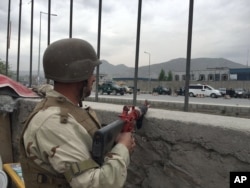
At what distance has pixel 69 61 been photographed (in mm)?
1540

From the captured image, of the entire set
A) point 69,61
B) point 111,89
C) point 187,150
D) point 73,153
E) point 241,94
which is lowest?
point 241,94

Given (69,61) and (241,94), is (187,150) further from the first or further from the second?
(241,94)

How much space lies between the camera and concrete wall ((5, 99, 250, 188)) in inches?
70.6

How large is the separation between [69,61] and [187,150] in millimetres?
953

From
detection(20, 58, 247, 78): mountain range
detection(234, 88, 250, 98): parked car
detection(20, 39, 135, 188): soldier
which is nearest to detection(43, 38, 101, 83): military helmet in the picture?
detection(20, 39, 135, 188): soldier

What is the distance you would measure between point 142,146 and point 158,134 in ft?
0.69

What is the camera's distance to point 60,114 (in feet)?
4.66

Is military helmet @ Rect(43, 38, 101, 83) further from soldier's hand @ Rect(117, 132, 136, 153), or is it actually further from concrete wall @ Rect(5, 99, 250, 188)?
concrete wall @ Rect(5, 99, 250, 188)

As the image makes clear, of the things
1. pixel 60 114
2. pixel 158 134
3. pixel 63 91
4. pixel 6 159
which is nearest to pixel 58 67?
pixel 63 91

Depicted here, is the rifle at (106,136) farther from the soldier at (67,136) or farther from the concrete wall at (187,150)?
the concrete wall at (187,150)

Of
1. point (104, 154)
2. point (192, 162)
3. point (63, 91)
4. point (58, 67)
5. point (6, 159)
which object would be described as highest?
point (58, 67)

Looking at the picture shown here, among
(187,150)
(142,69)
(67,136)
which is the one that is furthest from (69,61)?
(142,69)

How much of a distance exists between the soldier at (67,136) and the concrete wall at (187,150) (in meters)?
0.54

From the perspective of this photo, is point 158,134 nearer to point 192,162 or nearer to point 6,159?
point 192,162
